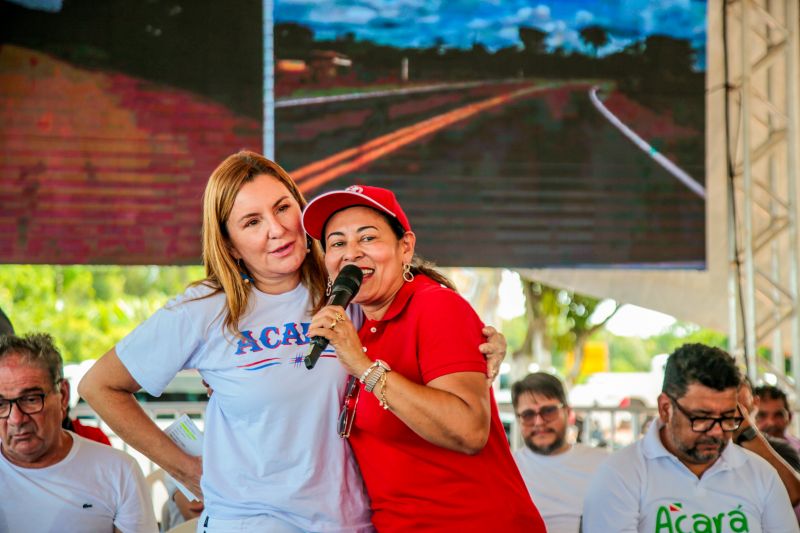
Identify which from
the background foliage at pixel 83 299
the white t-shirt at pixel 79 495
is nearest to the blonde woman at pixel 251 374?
the white t-shirt at pixel 79 495

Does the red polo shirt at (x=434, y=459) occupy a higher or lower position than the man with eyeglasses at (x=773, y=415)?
higher

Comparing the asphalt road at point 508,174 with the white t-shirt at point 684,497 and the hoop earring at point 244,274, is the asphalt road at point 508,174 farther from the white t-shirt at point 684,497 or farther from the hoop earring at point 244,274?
the hoop earring at point 244,274

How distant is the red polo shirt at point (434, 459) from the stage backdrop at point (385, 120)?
4850 millimetres

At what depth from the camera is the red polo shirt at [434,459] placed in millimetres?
1946

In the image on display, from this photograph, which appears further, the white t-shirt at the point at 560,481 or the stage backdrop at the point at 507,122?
the stage backdrop at the point at 507,122

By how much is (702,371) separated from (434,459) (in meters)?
1.51

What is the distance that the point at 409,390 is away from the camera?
72.6 inches

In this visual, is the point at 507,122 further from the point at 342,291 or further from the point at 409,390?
the point at 409,390

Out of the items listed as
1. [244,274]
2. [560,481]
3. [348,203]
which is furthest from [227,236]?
[560,481]

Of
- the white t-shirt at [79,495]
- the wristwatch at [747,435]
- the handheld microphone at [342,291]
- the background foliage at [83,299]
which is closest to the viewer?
the handheld microphone at [342,291]

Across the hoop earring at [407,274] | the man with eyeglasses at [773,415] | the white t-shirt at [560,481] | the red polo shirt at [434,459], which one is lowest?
the white t-shirt at [560,481]

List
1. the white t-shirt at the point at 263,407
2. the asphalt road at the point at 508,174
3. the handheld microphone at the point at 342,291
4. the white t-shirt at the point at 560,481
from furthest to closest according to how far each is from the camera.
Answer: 1. the asphalt road at the point at 508,174
2. the white t-shirt at the point at 560,481
3. the white t-shirt at the point at 263,407
4. the handheld microphone at the point at 342,291

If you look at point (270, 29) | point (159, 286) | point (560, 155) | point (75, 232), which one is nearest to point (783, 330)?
point (560, 155)

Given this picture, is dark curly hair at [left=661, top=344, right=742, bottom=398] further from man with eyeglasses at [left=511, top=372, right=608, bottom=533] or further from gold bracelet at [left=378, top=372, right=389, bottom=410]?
gold bracelet at [left=378, top=372, right=389, bottom=410]
